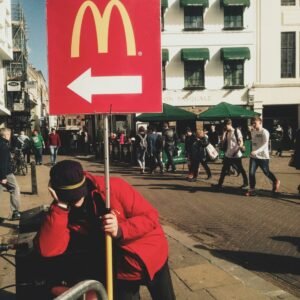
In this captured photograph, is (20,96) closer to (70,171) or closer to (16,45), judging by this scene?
(16,45)

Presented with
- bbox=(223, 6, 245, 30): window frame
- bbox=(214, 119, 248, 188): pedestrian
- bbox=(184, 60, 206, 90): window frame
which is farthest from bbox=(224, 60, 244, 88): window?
bbox=(214, 119, 248, 188): pedestrian

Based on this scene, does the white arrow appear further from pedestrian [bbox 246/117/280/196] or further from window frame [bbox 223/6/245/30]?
window frame [bbox 223/6/245/30]

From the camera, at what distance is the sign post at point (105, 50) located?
109 inches

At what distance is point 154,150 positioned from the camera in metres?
15.4

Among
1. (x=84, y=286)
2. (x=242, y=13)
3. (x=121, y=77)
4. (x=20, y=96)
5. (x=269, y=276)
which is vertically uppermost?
(x=242, y=13)

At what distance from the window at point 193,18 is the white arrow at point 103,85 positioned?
24348 millimetres

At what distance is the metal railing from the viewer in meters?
1.98

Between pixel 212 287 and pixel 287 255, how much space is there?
1.59m

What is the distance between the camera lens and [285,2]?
1045 inches

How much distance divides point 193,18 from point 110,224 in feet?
83.4

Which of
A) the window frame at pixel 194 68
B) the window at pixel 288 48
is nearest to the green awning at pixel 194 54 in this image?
the window frame at pixel 194 68

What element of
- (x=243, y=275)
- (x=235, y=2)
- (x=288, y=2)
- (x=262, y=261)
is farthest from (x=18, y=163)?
(x=288, y=2)

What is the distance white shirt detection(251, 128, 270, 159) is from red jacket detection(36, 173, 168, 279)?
7508mm

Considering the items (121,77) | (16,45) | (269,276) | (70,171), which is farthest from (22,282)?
(16,45)
